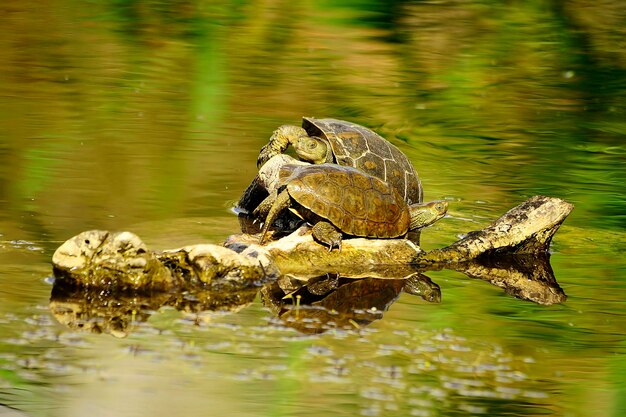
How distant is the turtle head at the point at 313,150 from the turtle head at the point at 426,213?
110 centimetres

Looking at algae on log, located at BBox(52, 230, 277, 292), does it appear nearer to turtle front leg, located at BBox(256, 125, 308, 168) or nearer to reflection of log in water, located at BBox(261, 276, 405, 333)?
reflection of log in water, located at BBox(261, 276, 405, 333)

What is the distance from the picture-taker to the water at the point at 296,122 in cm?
519

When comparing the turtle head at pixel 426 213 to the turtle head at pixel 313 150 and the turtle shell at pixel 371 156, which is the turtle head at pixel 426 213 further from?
the turtle head at pixel 313 150

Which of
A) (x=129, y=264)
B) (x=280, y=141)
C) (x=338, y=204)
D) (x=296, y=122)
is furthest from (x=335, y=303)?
(x=296, y=122)

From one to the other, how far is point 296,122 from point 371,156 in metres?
3.01

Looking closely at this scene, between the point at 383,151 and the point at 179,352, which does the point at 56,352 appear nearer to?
the point at 179,352

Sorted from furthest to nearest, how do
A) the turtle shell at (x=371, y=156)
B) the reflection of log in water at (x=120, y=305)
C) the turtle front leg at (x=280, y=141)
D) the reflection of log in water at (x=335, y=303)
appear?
the turtle front leg at (x=280, y=141) < the turtle shell at (x=371, y=156) < the reflection of log in water at (x=335, y=303) < the reflection of log in water at (x=120, y=305)

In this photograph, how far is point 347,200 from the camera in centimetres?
725

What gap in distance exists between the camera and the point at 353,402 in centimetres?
500

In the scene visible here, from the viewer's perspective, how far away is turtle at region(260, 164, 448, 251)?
717 centimetres

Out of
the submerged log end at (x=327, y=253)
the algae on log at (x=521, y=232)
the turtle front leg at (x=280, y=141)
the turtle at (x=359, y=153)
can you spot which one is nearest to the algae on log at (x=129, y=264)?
the submerged log end at (x=327, y=253)

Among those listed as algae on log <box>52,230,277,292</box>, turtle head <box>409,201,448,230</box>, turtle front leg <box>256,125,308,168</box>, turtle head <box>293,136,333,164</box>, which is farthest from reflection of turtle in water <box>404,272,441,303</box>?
turtle front leg <box>256,125,308,168</box>

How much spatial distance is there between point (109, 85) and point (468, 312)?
24.7 feet

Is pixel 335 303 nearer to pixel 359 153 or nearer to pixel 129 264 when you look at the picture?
pixel 129 264
